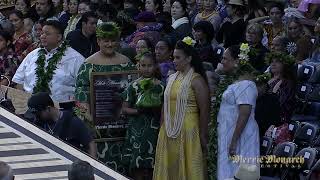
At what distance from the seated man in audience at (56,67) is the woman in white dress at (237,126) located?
6.97 feet

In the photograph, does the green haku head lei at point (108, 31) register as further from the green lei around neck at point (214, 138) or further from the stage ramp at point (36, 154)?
the stage ramp at point (36, 154)

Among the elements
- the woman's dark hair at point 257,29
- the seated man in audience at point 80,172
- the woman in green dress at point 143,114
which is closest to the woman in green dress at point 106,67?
the woman in green dress at point 143,114

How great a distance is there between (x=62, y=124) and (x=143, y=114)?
7.18 ft

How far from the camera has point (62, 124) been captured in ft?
36.9

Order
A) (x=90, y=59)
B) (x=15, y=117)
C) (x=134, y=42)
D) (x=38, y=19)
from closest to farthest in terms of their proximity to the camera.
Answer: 1. (x=15, y=117)
2. (x=90, y=59)
3. (x=134, y=42)
4. (x=38, y=19)

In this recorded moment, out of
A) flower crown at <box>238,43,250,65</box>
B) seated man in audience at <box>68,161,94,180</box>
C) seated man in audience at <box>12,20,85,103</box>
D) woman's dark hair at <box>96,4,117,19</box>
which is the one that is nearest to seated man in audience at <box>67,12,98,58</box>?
woman's dark hair at <box>96,4,117,19</box>

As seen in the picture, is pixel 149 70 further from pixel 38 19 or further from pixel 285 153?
pixel 38 19

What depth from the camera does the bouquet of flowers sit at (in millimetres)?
13172

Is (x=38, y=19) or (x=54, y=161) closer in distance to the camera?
(x=54, y=161)

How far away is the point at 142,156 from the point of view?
13.3 metres

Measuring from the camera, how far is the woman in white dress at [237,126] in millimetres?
12391

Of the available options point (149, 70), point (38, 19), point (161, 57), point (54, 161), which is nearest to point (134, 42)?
point (161, 57)

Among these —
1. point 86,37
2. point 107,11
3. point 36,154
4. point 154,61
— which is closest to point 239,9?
point 107,11

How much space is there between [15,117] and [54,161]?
0.98 meters
